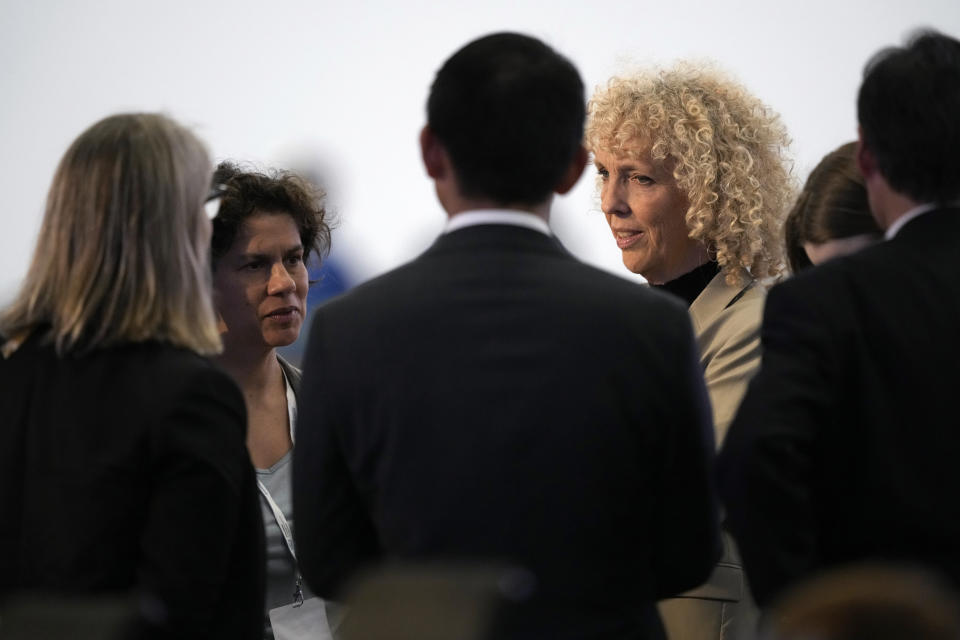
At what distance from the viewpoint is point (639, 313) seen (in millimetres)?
1603

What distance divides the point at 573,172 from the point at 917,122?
447mm

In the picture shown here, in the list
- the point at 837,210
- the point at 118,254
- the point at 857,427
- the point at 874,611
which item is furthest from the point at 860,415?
the point at 118,254

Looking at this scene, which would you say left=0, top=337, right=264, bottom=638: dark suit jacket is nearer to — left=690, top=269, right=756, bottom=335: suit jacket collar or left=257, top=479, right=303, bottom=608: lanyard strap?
left=257, top=479, right=303, bottom=608: lanyard strap

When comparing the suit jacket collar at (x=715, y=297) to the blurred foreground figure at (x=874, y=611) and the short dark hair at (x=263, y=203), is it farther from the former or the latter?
the blurred foreground figure at (x=874, y=611)

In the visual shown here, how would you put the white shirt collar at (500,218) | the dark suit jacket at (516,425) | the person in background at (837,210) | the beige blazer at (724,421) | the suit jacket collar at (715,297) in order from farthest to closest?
the suit jacket collar at (715,297), the beige blazer at (724,421), the person in background at (837,210), the white shirt collar at (500,218), the dark suit jacket at (516,425)

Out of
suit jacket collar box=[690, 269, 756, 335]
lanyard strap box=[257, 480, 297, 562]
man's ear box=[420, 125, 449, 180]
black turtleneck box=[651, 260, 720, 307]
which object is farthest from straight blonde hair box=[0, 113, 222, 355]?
black turtleneck box=[651, 260, 720, 307]

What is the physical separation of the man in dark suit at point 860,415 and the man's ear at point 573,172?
30 centimetres

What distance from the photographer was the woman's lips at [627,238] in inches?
121

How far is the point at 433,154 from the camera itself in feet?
5.56

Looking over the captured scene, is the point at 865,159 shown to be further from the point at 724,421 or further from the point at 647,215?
the point at 647,215

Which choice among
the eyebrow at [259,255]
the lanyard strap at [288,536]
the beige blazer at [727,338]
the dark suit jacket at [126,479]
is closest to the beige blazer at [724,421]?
the beige blazer at [727,338]

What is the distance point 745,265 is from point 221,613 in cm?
157

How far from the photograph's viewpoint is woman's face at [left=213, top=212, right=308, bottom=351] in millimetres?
2953

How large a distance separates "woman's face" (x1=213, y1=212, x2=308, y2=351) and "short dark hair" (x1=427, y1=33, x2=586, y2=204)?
1.36 m
